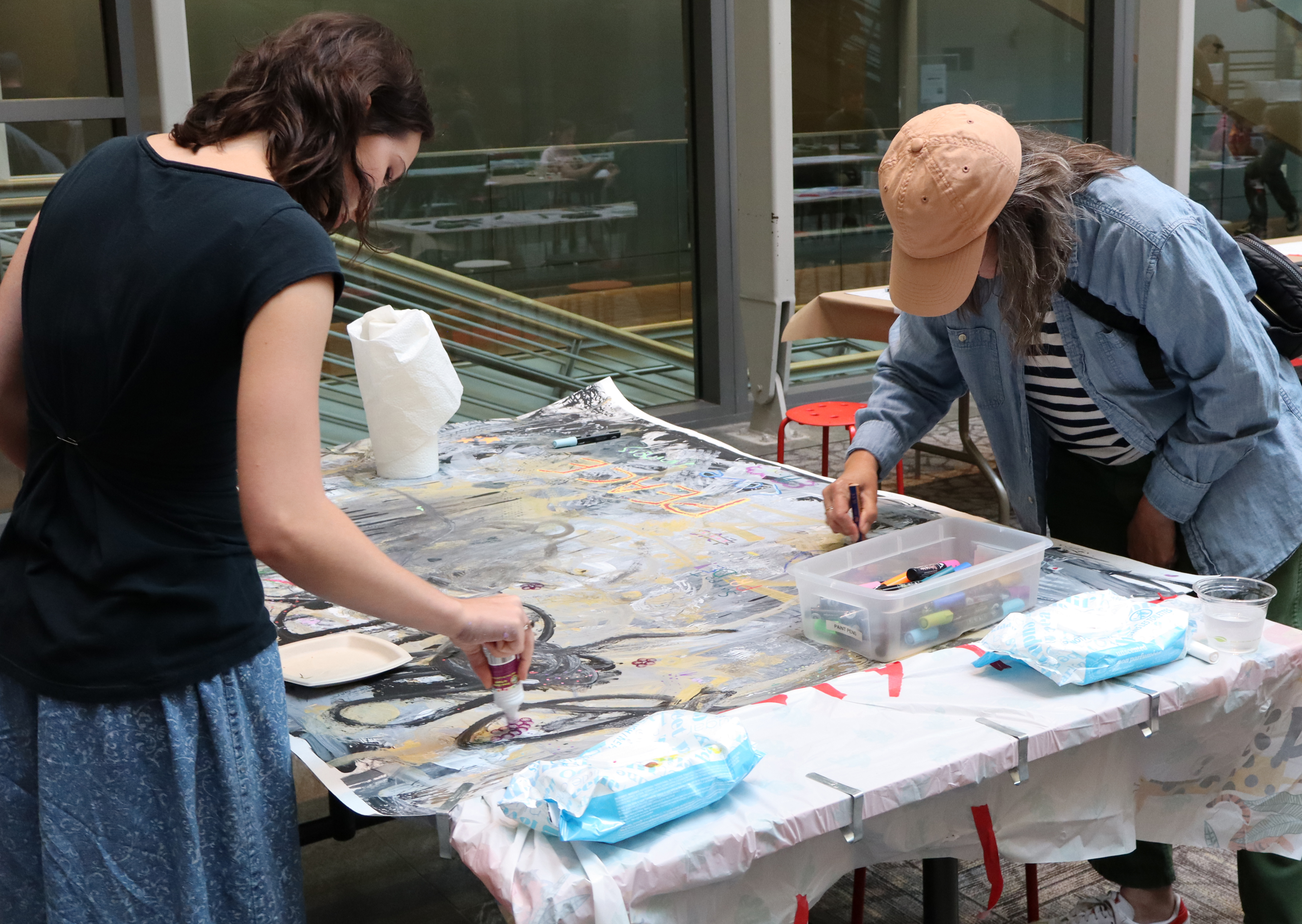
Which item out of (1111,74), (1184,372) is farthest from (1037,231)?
(1111,74)

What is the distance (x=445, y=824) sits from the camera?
117 centimetres

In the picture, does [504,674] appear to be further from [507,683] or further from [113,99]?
[113,99]

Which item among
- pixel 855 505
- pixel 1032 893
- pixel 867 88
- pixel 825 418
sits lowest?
pixel 1032 893

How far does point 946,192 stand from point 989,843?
0.79 m

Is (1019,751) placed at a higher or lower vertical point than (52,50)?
lower

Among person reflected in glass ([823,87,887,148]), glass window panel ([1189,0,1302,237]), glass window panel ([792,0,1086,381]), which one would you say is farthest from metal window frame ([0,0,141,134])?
glass window panel ([1189,0,1302,237])

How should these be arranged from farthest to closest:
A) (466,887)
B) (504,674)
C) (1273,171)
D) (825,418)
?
1. (1273,171)
2. (825,418)
3. (466,887)
4. (504,674)

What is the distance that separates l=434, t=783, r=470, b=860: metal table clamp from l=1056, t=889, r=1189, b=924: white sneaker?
119 cm

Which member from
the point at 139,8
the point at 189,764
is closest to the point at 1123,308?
the point at 189,764

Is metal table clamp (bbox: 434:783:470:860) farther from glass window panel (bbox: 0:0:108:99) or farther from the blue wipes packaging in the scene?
glass window panel (bbox: 0:0:108:99)

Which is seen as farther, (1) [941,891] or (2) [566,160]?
(2) [566,160]

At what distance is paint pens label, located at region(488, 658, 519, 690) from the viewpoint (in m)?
1.29

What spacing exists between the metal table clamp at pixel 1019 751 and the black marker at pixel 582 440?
1547mm

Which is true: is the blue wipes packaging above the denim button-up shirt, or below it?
below
